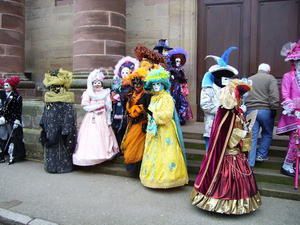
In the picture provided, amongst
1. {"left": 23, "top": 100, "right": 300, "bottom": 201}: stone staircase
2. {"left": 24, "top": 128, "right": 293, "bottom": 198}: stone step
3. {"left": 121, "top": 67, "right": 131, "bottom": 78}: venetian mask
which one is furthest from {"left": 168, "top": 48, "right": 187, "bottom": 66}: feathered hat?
{"left": 24, "top": 128, "right": 293, "bottom": 198}: stone step

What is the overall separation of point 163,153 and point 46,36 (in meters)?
6.77

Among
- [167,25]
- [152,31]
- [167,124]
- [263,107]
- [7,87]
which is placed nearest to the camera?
[167,124]

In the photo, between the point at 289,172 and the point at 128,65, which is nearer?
the point at 289,172

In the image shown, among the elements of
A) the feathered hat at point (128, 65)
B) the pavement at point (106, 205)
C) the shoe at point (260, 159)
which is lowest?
the pavement at point (106, 205)

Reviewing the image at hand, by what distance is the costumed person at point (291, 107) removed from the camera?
193 inches

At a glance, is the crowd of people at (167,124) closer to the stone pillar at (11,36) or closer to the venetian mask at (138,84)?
the venetian mask at (138,84)

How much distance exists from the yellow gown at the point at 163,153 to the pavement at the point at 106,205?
0.20 metres

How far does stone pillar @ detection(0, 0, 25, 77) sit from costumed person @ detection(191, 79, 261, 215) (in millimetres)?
6876

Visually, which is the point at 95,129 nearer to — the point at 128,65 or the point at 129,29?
the point at 128,65

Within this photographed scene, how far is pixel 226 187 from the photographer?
4.09 m

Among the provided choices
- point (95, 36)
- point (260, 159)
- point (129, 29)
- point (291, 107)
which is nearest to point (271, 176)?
point (260, 159)

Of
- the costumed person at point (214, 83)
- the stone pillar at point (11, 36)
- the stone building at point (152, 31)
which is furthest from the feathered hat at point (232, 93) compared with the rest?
the stone pillar at point (11, 36)

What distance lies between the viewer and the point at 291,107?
489 cm

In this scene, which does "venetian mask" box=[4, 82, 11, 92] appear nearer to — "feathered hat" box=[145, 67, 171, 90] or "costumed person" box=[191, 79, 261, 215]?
"feathered hat" box=[145, 67, 171, 90]
